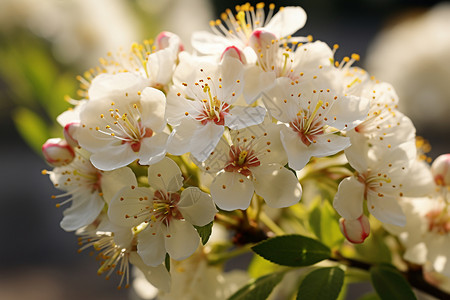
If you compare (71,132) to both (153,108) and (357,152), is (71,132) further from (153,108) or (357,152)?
(357,152)

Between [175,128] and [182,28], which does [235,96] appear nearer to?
[175,128]

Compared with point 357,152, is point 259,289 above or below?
below

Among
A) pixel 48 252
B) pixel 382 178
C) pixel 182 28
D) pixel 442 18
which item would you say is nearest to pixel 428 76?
pixel 442 18

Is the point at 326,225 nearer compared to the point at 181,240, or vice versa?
the point at 181,240

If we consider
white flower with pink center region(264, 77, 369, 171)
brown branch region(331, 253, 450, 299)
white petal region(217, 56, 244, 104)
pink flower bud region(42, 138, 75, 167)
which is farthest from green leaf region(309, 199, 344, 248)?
pink flower bud region(42, 138, 75, 167)

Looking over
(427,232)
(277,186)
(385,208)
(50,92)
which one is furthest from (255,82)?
(50,92)

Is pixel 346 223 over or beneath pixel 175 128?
beneath

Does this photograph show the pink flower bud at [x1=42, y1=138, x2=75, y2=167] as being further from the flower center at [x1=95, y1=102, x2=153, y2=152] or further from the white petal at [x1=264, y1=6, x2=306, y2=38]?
the white petal at [x1=264, y1=6, x2=306, y2=38]
